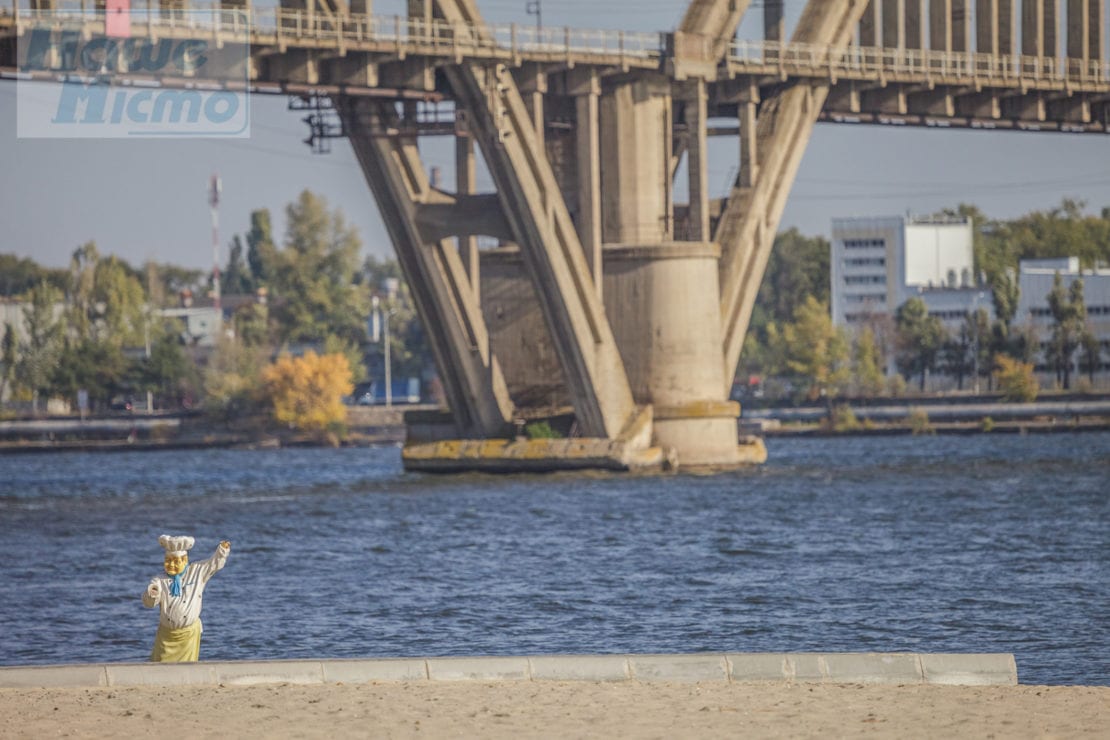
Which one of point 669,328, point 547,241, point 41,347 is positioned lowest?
point 41,347

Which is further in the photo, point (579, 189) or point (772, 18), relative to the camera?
point (772, 18)

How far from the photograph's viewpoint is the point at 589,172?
8094 centimetres

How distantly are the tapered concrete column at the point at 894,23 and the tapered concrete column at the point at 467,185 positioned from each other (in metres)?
21.0

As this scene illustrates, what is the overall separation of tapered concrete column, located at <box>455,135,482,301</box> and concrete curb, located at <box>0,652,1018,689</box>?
58.1 meters

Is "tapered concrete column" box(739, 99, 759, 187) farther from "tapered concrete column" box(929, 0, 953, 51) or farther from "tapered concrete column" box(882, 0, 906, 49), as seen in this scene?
"tapered concrete column" box(929, 0, 953, 51)

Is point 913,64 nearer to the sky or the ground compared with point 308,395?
nearer to the sky

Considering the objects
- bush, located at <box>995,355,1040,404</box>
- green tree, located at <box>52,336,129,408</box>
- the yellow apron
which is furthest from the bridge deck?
green tree, located at <box>52,336,129,408</box>

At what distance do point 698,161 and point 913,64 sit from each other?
16.2 m

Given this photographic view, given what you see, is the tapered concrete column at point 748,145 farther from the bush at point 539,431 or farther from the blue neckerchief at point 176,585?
the blue neckerchief at point 176,585

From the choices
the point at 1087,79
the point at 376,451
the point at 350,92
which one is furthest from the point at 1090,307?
the point at 350,92

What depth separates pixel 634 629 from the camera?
1462 inches

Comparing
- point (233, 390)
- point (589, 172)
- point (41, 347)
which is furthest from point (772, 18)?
point (41, 347)

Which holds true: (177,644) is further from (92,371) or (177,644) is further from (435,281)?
(92,371)

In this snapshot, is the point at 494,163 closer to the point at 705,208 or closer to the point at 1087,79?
the point at 705,208
